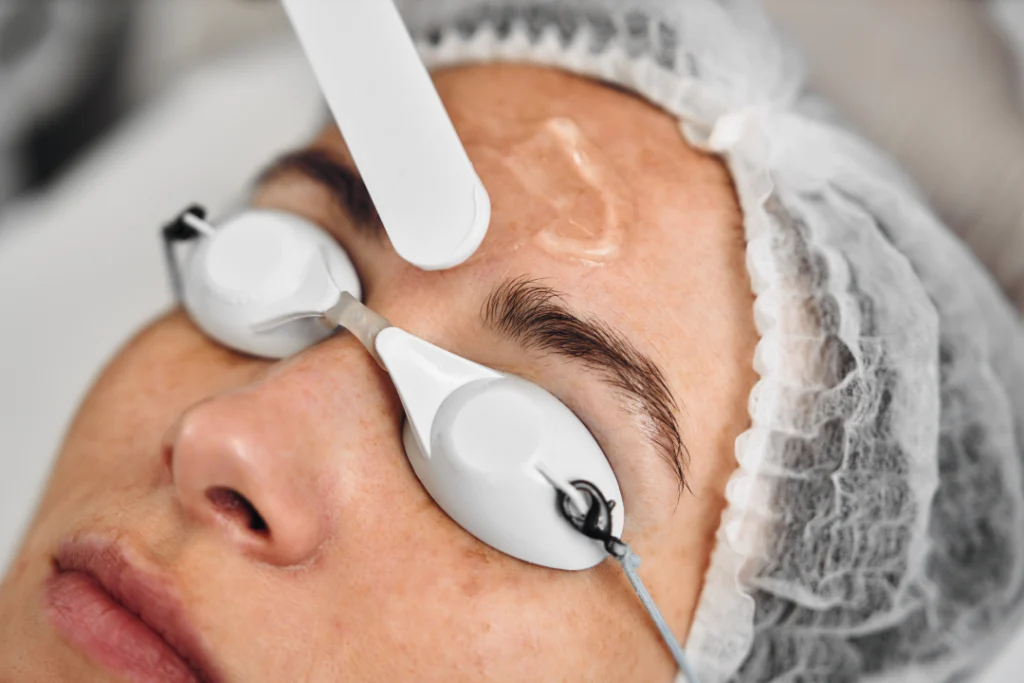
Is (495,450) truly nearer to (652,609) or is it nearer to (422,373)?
(422,373)

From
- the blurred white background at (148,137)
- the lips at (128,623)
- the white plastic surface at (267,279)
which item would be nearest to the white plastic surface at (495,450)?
the white plastic surface at (267,279)

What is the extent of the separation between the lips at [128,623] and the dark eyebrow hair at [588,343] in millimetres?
331

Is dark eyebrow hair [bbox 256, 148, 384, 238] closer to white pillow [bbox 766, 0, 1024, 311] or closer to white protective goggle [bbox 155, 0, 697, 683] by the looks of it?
white protective goggle [bbox 155, 0, 697, 683]

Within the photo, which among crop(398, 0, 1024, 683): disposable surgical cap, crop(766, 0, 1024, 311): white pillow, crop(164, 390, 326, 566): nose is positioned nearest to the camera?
crop(164, 390, 326, 566): nose

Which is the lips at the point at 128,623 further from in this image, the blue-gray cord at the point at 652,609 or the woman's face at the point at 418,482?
the blue-gray cord at the point at 652,609

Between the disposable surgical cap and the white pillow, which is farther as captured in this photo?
the white pillow

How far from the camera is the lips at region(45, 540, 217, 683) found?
639 millimetres

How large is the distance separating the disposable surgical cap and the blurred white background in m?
0.14

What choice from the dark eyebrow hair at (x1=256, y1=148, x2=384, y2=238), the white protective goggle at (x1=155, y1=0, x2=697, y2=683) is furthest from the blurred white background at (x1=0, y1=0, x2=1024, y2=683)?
the white protective goggle at (x1=155, y1=0, x2=697, y2=683)

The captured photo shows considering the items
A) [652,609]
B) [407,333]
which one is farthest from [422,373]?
[652,609]

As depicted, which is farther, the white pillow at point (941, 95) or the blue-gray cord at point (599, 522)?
the white pillow at point (941, 95)

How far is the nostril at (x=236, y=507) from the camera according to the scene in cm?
66

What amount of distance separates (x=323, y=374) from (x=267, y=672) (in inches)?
9.0

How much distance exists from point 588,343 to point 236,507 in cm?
30
